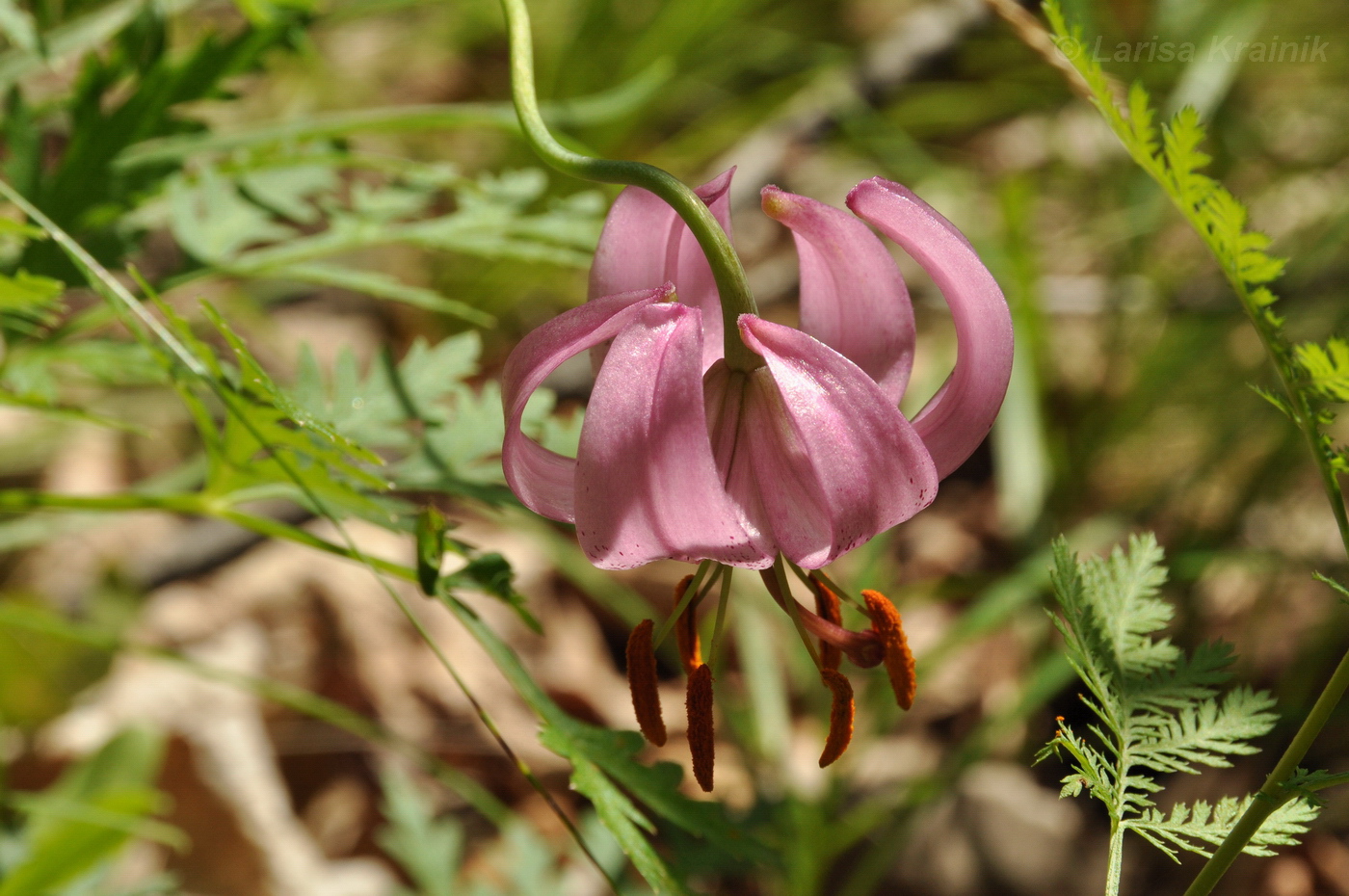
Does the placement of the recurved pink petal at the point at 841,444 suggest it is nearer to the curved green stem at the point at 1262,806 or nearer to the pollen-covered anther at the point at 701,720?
the pollen-covered anther at the point at 701,720

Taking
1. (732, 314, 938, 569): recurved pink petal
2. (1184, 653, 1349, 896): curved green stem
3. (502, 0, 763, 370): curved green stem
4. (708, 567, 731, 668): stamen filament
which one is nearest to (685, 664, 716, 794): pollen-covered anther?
(708, 567, 731, 668): stamen filament

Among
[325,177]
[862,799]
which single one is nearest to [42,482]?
[325,177]

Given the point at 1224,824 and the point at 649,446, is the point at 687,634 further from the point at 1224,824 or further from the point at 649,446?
the point at 1224,824

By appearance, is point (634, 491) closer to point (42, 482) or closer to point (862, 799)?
point (862, 799)

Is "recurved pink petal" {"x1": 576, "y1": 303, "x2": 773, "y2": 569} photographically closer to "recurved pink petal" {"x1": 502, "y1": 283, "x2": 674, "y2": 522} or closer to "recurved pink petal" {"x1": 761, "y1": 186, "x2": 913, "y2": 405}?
"recurved pink petal" {"x1": 502, "y1": 283, "x2": 674, "y2": 522}

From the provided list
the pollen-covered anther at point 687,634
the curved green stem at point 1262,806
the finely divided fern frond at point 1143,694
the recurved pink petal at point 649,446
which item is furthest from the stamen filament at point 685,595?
the curved green stem at point 1262,806
